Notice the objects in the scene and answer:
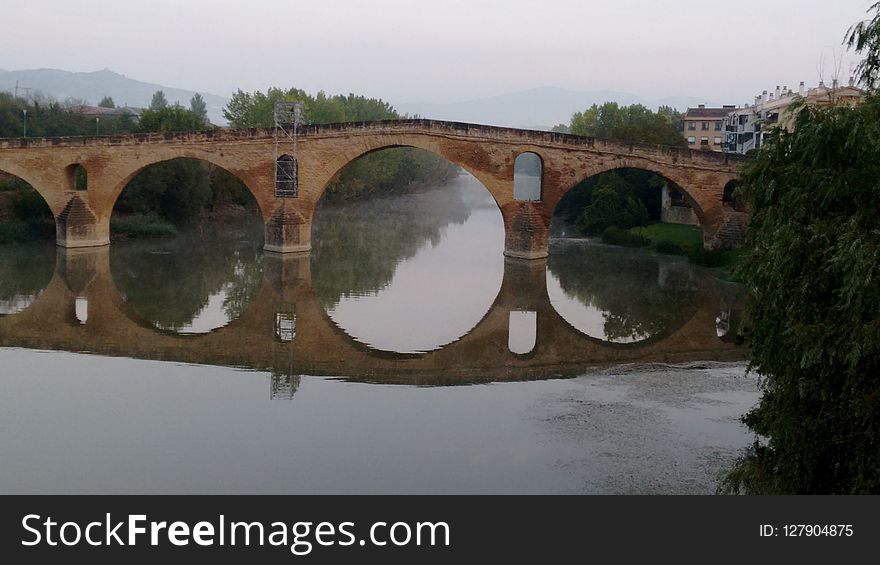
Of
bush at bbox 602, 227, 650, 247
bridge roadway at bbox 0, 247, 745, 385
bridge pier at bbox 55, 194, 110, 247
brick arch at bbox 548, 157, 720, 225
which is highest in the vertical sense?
brick arch at bbox 548, 157, 720, 225

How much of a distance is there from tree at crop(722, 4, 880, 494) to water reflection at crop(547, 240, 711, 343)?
935 cm

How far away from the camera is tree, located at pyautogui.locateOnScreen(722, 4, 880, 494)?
7.09 metres

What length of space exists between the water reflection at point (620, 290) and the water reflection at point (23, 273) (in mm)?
12261

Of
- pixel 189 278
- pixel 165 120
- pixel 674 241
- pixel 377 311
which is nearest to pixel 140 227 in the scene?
pixel 165 120

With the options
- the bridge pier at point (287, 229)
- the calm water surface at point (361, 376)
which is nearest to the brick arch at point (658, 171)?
the calm water surface at point (361, 376)

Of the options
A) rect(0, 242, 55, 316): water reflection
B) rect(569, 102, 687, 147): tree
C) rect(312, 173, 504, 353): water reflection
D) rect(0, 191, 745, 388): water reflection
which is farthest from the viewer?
rect(569, 102, 687, 147): tree

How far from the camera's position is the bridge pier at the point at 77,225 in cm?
2872

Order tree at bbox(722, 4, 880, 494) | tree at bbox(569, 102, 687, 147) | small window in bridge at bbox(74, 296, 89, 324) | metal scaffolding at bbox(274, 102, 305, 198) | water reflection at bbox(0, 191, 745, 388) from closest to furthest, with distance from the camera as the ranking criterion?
tree at bbox(722, 4, 880, 494), water reflection at bbox(0, 191, 745, 388), small window in bridge at bbox(74, 296, 89, 324), metal scaffolding at bbox(274, 102, 305, 198), tree at bbox(569, 102, 687, 147)

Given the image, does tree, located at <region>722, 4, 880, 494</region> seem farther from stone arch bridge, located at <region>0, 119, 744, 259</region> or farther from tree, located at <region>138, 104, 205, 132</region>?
tree, located at <region>138, 104, 205, 132</region>

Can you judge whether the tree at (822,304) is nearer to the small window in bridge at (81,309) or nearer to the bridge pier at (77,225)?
the small window in bridge at (81,309)

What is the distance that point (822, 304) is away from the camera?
25.1 ft

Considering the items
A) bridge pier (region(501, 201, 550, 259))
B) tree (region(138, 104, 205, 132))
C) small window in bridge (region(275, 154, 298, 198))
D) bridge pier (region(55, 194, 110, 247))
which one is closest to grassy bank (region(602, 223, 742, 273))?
bridge pier (region(501, 201, 550, 259))

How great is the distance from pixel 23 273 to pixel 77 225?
5.11 m

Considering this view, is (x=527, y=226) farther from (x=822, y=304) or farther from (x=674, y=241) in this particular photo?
(x=822, y=304)
